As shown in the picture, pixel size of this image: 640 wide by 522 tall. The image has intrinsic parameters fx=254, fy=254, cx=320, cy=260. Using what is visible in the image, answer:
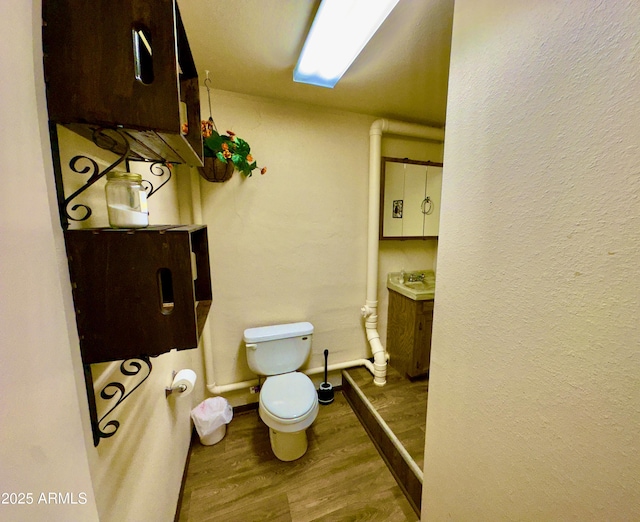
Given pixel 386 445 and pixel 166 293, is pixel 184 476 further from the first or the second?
pixel 166 293

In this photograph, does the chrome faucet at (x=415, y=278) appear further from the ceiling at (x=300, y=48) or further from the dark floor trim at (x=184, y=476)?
the dark floor trim at (x=184, y=476)

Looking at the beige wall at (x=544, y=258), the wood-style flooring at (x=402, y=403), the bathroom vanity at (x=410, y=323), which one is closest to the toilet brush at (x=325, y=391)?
the wood-style flooring at (x=402, y=403)

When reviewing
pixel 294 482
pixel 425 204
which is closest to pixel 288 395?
pixel 294 482

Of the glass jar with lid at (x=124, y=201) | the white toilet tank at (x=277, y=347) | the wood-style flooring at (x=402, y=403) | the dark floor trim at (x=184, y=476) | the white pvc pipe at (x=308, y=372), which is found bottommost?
the dark floor trim at (x=184, y=476)

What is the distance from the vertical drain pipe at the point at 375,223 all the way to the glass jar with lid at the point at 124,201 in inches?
63.0

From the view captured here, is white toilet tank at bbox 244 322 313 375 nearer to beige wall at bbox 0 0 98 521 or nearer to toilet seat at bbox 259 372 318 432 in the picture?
toilet seat at bbox 259 372 318 432

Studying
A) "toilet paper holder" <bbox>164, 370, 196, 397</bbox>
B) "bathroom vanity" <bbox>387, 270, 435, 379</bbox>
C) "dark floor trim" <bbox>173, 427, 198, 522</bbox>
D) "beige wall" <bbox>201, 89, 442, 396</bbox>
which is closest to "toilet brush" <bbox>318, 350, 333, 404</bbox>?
"beige wall" <bbox>201, 89, 442, 396</bbox>

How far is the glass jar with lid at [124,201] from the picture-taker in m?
0.58

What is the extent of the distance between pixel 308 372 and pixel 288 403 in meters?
0.53

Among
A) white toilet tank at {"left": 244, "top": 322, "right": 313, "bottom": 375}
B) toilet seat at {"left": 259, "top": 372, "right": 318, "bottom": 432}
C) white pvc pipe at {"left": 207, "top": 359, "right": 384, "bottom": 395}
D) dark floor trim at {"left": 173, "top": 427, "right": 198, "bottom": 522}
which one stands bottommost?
dark floor trim at {"left": 173, "top": 427, "right": 198, "bottom": 522}

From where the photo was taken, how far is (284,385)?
65.1 inches

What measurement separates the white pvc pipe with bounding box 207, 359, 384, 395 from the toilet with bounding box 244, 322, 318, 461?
0.20m

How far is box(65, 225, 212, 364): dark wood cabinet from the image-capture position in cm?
53

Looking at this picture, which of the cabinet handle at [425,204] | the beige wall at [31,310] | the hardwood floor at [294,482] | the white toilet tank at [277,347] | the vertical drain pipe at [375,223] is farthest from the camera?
the cabinet handle at [425,204]
